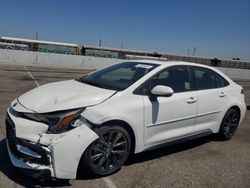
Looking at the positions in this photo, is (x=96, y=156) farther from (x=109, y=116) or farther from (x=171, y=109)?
(x=171, y=109)

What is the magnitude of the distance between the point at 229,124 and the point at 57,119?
12.4 feet

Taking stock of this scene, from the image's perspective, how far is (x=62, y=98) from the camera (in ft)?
12.2

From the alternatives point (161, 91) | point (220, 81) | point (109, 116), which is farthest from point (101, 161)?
point (220, 81)

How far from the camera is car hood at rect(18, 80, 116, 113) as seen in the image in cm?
356

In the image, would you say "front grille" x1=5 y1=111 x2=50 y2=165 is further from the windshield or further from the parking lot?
the windshield

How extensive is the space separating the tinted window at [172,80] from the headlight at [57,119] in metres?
1.18

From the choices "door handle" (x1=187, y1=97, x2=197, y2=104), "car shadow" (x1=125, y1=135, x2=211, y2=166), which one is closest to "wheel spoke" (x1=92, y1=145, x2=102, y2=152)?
"car shadow" (x1=125, y1=135, x2=211, y2=166)

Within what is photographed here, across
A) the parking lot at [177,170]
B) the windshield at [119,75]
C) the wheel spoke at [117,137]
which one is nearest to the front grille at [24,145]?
the parking lot at [177,170]

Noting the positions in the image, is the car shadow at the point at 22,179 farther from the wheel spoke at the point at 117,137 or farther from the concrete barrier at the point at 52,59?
the concrete barrier at the point at 52,59

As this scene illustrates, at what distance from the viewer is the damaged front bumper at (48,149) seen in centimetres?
329

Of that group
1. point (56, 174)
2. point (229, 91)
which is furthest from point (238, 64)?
point (56, 174)

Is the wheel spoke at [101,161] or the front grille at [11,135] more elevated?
the front grille at [11,135]

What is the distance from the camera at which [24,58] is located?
35.2 metres

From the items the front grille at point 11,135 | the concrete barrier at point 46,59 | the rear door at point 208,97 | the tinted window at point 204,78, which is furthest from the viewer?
the concrete barrier at point 46,59
